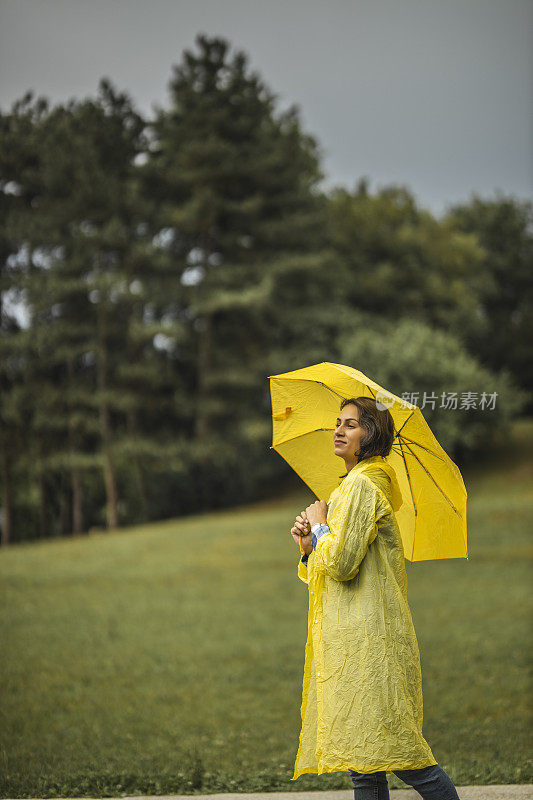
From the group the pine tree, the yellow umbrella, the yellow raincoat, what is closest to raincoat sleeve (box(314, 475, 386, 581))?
the yellow raincoat

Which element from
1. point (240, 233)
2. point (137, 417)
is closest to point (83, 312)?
point (137, 417)

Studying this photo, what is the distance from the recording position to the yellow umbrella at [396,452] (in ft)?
8.68

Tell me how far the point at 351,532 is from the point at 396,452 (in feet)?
1.71

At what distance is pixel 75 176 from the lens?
11914 mm

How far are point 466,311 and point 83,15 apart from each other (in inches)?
765

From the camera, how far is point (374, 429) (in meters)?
2.54

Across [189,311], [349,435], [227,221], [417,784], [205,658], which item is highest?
[227,221]

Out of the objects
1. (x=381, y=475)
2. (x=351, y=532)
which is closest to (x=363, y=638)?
(x=351, y=532)

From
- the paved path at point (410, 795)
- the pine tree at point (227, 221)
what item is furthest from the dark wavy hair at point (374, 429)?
the pine tree at point (227, 221)

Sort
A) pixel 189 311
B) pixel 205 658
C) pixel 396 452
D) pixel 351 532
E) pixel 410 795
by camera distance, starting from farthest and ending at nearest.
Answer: pixel 189 311, pixel 205 658, pixel 410 795, pixel 396 452, pixel 351 532

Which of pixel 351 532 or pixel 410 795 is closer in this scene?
pixel 351 532

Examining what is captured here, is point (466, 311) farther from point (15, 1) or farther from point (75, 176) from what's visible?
point (15, 1)

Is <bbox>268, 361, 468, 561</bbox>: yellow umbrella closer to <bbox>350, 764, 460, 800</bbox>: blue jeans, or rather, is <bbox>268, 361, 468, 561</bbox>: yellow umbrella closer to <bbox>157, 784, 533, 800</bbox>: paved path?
<bbox>350, 764, 460, 800</bbox>: blue jeans

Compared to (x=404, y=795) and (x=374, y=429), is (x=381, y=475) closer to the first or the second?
(x=374, y=429)
